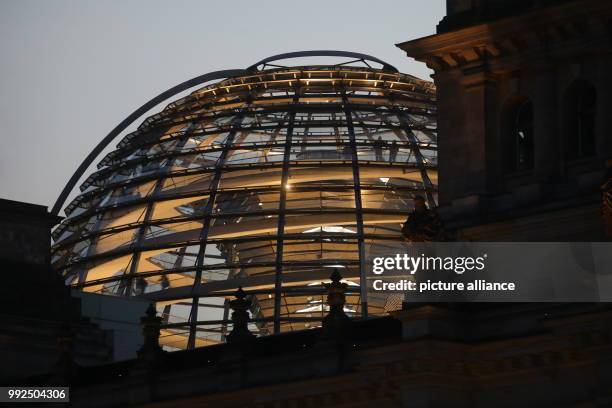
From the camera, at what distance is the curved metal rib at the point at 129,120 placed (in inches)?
3895

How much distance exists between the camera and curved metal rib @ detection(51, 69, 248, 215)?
325 feet

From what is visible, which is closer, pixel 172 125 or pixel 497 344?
pixel 497 344

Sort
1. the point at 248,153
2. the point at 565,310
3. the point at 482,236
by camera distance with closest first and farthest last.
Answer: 1. the point at 565,310
2. the point at 482,236
3. the point at 248,153

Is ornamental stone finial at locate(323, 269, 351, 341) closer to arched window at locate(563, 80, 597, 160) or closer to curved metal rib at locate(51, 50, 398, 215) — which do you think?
arched window at locate(563, 80, 597, 160)

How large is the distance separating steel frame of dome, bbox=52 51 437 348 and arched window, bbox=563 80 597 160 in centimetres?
2212

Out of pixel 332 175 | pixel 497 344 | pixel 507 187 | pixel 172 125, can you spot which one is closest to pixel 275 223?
pixel 332 175

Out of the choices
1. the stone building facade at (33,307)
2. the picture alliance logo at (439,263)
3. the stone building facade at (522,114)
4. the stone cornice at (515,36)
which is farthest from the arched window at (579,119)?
the stone building facade at (33,307)

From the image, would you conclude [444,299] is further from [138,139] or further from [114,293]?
[138,139]

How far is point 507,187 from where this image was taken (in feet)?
209

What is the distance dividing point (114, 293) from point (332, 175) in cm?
900

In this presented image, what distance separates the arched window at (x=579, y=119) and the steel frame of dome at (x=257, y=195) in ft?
72.6

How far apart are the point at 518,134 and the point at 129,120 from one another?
128ft

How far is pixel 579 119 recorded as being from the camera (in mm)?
63094

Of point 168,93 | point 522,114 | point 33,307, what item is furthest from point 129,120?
point 522,114
